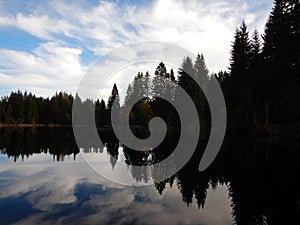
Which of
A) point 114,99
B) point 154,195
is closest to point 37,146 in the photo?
point 154,195

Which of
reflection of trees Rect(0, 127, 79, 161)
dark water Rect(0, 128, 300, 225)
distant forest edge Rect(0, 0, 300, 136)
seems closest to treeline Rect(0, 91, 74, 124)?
distant forest edge Rect(0, 0, 300, 136)

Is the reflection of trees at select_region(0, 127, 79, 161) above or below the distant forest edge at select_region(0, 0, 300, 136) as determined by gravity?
below

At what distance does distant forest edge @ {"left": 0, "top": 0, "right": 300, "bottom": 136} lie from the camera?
30.8 metres

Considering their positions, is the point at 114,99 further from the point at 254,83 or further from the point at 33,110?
the point at 254,83

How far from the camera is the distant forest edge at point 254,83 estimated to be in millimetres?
30822

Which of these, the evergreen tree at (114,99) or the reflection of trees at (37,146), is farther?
the evergreen tree at (114,99)

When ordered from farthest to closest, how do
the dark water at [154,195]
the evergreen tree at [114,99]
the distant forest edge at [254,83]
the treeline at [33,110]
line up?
the treeline at [33,110] < the evergreen tree at [114,99] < the distant forest edge at [254,83] < the dark water at [154,195]

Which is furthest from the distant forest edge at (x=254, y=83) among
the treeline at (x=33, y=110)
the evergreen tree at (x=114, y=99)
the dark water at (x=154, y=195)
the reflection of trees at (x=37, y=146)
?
the treeline at (x=33, y=110)

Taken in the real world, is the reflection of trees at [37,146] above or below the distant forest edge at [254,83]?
below

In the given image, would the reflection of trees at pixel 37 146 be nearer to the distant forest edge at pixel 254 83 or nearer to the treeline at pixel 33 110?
the distant forest edge at pixel 254 83

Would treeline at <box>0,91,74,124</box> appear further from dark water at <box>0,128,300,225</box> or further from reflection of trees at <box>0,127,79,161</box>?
dark water at <box>0,128,300,225</box>

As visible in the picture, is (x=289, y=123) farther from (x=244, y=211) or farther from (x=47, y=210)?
(x=47, y=210)

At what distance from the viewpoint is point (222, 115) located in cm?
4906

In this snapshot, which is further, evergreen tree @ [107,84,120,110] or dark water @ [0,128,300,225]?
evergreen tree @ [107,84,120,110]
